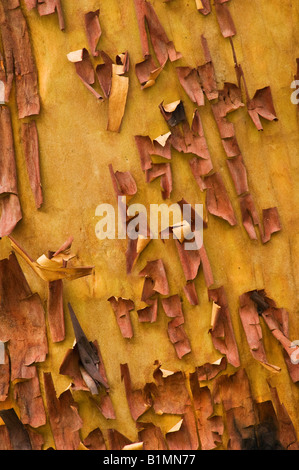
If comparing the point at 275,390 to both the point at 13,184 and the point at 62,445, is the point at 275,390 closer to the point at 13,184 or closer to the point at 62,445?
the point at 62,445

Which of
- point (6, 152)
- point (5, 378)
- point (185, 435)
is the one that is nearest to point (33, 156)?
point (6, 152)

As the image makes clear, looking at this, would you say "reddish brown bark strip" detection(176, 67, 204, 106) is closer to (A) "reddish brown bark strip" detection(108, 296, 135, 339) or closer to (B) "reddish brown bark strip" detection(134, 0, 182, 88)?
(B) "reddish brown bark strip" detection(134, 0, 182, 88)

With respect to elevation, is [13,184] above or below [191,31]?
below

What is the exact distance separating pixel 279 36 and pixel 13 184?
34cm

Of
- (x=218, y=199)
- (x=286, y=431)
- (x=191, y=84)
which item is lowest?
(x=286, y=431)

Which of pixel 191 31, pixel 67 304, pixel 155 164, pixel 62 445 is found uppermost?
pixel 191 31

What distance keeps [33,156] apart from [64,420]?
0.30 metres

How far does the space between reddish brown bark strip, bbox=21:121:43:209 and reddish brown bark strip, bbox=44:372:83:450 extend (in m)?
0.22

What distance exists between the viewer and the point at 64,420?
2.26 ft

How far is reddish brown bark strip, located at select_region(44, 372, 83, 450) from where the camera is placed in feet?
2.25

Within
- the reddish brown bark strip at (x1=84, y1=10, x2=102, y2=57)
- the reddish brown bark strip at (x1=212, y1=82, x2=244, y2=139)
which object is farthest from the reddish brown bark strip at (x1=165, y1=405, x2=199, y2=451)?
the reddish brown bark strip at (x1=84, y1=10, x2=102, y2=57)

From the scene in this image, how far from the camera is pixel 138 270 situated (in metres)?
0.70

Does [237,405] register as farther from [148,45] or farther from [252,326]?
[148,45]

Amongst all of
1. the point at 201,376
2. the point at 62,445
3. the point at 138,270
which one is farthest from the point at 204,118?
the point at 62,445
